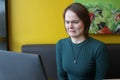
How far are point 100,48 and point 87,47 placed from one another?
0.32 feet

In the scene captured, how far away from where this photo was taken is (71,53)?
1.69 metres

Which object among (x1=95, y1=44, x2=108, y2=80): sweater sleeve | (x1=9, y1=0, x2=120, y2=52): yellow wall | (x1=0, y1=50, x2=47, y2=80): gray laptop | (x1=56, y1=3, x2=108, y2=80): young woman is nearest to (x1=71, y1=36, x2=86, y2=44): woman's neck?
(x1=56, y1=3, x2=108, y2=80): young woman

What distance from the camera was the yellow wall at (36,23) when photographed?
253cm

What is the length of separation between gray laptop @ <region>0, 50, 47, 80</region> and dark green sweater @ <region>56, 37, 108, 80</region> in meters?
0.70

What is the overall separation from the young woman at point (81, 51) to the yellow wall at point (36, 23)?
90cm

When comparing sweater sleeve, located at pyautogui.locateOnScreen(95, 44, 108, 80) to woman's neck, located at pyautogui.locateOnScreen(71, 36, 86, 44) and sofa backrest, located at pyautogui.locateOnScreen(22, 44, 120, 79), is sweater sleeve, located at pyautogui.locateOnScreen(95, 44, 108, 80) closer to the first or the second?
woman's neck, located at pyautogui.locateOnScreen(71, 36, 86, 44)

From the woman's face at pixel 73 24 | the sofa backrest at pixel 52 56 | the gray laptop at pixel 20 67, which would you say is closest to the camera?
the gray laptop at pixel 20 67

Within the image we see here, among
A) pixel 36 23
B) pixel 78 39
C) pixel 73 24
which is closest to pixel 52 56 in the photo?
pixel 36 23

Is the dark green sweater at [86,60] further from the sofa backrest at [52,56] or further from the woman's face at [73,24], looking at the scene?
the sofa backrest at [52,56]

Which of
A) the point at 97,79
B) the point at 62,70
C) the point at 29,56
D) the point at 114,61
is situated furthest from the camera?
the point at 114,61

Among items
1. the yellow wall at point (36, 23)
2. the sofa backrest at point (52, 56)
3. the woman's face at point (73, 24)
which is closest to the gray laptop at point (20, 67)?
the woman's face at point (73, 24)

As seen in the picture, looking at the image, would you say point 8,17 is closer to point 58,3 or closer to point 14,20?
point 14,20

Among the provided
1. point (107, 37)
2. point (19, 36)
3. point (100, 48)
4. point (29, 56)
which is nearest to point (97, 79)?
point (100, 48)

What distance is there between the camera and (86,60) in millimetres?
1607
